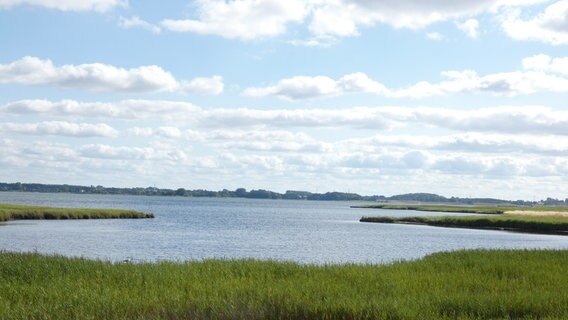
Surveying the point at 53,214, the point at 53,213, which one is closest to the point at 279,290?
the point at 53,214

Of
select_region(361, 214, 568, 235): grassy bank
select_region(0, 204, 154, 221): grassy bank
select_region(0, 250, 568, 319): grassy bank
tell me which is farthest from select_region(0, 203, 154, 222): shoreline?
select_region(0, 250, 568, 319): grassy bank

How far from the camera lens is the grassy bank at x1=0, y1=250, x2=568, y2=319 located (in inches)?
648

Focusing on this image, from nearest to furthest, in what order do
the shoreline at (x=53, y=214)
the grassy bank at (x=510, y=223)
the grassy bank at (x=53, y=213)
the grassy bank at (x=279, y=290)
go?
the grassy bank at (x=279, y=290) < the shoreline at (x=53, y=214) < the grassy bank at (x=53, y=213) < the grassy bank at (x=510, y=223)

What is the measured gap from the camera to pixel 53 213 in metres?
87.5

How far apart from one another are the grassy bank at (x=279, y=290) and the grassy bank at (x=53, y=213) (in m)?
57.2

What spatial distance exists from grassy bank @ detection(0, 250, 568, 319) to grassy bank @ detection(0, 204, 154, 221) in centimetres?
5719

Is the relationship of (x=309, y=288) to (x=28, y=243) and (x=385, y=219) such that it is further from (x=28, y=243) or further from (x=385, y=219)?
(x=385, y=219)

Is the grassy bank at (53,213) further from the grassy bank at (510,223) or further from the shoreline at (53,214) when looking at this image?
the grassy bank at (510,223)

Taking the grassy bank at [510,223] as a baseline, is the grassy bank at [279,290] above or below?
below

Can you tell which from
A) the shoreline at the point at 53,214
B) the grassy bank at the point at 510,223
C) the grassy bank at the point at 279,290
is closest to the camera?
the grassy bank at the point at 279,290

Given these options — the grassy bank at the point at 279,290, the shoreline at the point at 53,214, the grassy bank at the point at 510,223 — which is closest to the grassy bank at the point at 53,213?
the shoreline at the point at 53,214

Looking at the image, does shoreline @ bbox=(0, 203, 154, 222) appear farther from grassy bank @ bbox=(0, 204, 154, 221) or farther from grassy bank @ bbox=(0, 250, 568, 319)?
grassy bank @ bbox=(0, 250, 568, 319)

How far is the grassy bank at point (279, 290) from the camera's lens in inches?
648

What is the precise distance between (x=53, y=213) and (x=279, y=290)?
242ft
